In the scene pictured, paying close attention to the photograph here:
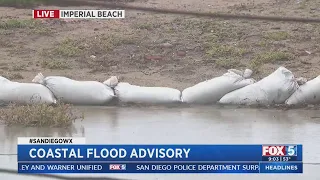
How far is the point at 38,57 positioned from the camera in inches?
383

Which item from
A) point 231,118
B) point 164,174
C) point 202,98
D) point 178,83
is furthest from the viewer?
Result: point 178,83

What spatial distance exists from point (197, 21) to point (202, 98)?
4.22m

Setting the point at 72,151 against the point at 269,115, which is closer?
the point at 72,151

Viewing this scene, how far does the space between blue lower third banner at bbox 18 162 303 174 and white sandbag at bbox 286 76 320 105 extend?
202cm

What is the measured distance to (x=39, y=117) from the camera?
21.6 feet


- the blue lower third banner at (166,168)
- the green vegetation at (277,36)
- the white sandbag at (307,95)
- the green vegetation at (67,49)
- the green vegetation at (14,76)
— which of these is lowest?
the blue lower third banner at (166,168)

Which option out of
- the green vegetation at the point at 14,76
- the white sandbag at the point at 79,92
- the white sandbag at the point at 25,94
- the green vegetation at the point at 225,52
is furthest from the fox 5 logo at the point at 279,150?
the green vegetation at the point at 225,52

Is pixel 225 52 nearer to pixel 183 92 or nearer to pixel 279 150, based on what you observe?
pixel 183 92

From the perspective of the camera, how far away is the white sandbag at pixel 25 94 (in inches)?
291

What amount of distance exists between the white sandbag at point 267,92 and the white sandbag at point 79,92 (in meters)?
1.15

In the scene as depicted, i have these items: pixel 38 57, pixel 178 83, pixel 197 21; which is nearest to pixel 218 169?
pixel 178 83

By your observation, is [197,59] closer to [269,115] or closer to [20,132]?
[269,115]

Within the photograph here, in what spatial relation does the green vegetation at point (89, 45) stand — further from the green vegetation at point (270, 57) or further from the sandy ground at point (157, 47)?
the green vegetation at point (270, 57)

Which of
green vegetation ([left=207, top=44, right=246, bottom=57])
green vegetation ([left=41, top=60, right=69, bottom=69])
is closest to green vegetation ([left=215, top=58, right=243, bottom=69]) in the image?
green vegetation ([left=207, top=44, right=246, bottom=57])
